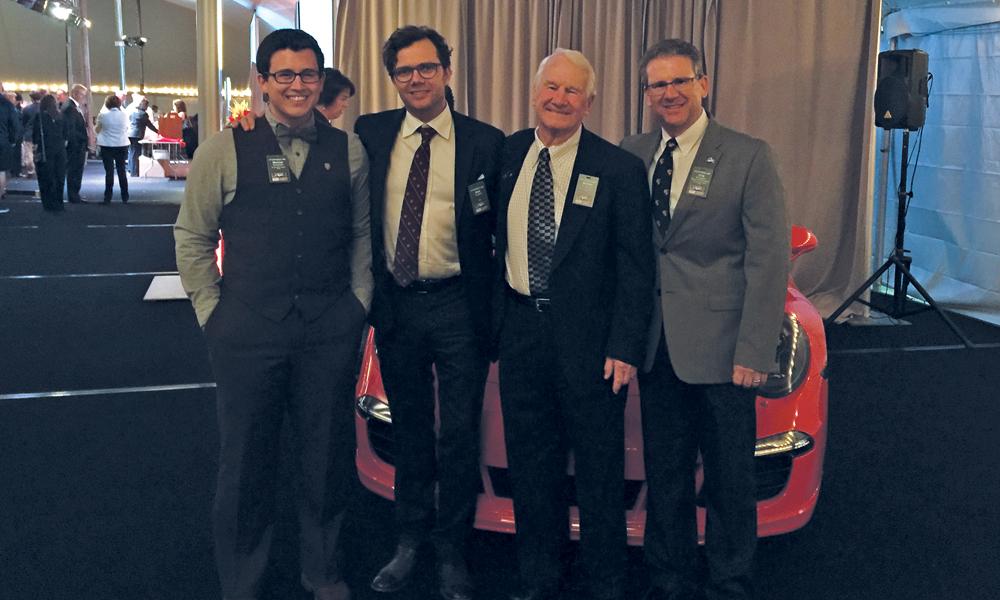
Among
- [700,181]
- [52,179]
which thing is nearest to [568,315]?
[700,181]

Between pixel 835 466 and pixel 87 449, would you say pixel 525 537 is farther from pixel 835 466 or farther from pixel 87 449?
pixel 87 449

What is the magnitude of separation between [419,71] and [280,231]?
471 millimetres

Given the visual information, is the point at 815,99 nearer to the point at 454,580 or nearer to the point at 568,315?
the point at 568,315

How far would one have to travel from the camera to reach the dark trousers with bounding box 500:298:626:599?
2117mm

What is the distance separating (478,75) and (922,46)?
9.87 ft

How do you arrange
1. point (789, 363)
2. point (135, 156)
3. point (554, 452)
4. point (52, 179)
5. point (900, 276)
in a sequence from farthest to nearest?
1. point (135, 156)
2. point (52, 179)
3. point (900, 276)
4. point (789, 363)
5. point (554, 452)

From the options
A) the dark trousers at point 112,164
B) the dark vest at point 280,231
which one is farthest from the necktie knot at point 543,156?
the dark trousers at point 112,164

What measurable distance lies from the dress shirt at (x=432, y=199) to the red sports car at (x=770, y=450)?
0.38 meters

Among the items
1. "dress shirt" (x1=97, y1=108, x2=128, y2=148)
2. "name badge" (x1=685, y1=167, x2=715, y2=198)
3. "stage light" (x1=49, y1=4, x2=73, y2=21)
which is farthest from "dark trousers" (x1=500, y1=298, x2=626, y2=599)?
"stage light" (x1=49, y1=4, x2=73, y2=21)

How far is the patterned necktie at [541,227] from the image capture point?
2.09 m

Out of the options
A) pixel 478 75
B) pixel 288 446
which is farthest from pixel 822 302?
pixel 288 446

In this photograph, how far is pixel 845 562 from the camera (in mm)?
2529

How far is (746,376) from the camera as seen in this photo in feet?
6.89

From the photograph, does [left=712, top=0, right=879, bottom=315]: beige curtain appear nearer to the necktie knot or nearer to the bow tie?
the necktie knot
